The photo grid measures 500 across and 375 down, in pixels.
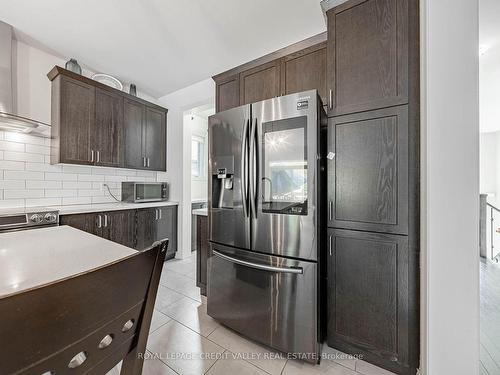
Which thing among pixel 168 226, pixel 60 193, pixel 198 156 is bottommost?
pixel 168 226

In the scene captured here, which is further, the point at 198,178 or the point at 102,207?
the point at 198,178

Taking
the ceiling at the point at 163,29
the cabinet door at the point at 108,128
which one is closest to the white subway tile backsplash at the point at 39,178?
the cabinet door at the point at 108,128

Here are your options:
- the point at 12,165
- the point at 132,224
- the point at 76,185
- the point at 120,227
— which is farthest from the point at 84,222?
the point at 12,165

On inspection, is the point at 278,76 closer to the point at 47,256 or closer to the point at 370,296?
the point at 370,296

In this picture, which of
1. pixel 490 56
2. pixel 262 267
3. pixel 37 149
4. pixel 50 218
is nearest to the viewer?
pixel 262 267

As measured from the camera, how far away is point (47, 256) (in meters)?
0.84

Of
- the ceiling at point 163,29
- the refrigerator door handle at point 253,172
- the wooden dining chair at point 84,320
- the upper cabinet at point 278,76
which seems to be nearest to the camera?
the wooden dining chair at point 84,320

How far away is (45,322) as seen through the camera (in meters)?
0.36

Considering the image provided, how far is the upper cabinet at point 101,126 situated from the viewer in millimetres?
2447

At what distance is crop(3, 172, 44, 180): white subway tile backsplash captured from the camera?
7.52ft

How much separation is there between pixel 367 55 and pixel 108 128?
301 centimetres

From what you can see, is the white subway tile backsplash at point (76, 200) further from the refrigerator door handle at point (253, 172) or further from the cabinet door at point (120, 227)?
the refrigerator door handle at point (253, 172)

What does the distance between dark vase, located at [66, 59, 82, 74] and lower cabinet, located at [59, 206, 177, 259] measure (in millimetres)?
1722

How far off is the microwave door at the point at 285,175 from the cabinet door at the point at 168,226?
2220mm
